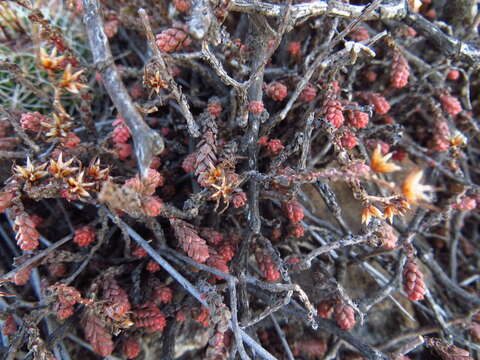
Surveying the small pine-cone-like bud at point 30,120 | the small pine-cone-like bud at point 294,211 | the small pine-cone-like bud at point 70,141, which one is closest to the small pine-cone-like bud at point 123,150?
the small pine-cone-like bud at point 70,141

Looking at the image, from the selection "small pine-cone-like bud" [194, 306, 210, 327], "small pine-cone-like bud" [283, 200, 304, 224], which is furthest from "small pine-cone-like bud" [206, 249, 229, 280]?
"small pine-cone-like bud" [283, 200, 304, 224]

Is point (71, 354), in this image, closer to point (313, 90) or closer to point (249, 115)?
point (249, 115)

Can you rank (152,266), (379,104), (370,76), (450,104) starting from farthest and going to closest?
(370,76) → (450,104) → (379,104) → (152,266)

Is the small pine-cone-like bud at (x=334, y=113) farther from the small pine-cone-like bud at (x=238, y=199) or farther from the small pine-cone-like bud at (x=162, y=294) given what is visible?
the small pine-cone-like bud at (x=162, y=294)

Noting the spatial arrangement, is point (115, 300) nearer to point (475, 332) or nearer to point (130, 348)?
point (130, 348)

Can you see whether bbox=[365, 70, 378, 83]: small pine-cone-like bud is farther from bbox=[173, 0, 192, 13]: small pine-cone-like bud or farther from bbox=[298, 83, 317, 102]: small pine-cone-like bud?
bbox=[173, 0, 192, 13]: small pine-cone-like bud

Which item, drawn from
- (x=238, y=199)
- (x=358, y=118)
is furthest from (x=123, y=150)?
(x=358, y=118)
